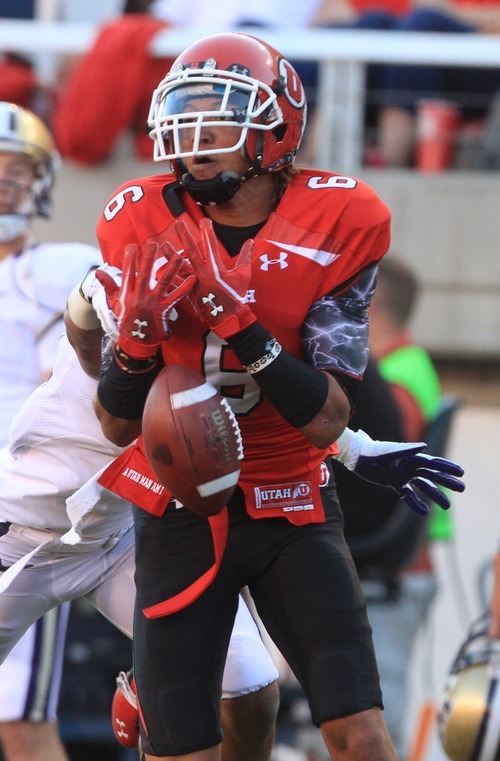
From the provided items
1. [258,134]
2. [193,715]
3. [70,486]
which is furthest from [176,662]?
[258,134]

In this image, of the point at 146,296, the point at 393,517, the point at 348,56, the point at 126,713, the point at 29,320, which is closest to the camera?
the point at 146,296

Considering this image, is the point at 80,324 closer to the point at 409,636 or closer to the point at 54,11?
the point at 409,636

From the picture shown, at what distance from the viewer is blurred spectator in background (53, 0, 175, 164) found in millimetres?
7008

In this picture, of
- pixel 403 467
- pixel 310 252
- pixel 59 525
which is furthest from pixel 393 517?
pixel 310 252

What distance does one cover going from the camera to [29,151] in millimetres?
4664

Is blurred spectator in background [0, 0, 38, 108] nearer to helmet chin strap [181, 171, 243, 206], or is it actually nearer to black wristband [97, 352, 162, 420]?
helmet chin strap [181, 171, 243, 206]

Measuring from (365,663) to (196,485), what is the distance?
1.71ft

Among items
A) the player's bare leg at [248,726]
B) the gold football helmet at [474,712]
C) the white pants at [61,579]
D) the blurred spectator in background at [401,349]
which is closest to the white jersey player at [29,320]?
the white pants at [61,579]

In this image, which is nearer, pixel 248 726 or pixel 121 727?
pixel 248 726

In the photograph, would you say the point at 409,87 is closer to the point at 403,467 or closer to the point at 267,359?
the point at 403,467

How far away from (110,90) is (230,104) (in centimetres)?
406

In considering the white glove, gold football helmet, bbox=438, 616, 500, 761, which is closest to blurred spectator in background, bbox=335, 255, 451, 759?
gold football helmet, bbox=438, 616, 500, 761

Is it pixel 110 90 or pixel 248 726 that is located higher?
pixel 110 90

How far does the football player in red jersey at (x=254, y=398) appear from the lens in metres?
2.98
